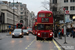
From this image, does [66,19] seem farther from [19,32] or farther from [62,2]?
[62,2]

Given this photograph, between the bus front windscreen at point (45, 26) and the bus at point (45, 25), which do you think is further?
the bus front windscreen at point (45, 26)

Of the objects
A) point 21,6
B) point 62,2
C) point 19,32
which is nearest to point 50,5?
point 19,32

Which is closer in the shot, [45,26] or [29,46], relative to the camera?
[29,46]

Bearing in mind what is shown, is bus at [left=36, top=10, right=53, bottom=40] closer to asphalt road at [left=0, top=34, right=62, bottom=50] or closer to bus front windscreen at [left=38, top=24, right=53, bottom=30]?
bus front windscreen at [left=38, top=24, right=53, bottom=30]

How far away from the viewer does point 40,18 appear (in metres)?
22.6

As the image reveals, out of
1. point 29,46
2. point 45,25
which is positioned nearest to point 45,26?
point 45,25

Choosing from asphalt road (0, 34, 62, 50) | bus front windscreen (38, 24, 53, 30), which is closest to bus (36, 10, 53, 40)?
bus front windscreen (38, 24, 53, 30)

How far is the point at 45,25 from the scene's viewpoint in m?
22.8

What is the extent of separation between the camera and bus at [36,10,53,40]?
22141 mm

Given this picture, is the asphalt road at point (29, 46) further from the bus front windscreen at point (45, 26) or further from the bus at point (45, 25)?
the bus front windscreen at point (45, 26)

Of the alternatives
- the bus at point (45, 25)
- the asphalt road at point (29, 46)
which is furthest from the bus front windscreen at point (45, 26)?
the asphalt road at point (29, 46)

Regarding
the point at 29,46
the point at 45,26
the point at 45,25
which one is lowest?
the point at 29,46

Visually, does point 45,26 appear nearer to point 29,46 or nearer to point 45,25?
point 45,25

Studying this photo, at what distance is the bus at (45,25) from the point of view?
22141 mm
